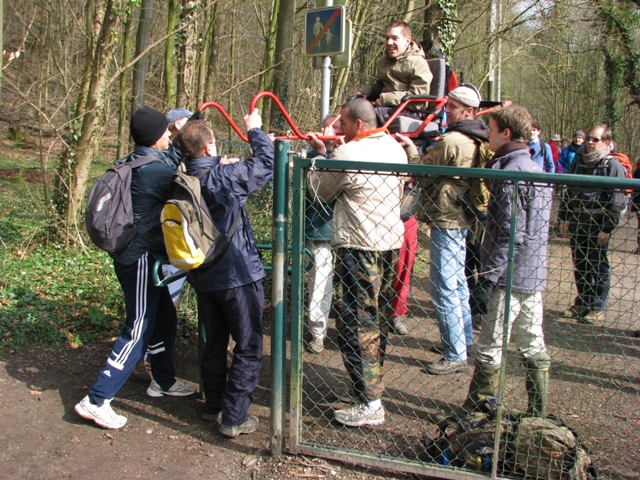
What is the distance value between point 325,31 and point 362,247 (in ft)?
11.0

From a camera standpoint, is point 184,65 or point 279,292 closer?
point 279,292

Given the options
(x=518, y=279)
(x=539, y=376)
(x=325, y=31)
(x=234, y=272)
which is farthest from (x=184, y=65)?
(x=539, y=376)

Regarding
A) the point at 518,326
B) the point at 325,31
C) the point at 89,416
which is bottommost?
the point at 89,416

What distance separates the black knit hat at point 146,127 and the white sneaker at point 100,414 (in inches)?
64.8

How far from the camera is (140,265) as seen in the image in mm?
3758

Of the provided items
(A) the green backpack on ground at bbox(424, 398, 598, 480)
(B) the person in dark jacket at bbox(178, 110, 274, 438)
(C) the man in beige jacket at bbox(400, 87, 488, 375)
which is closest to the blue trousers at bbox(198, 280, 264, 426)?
(B) the person in dark jacket at bbox(178, 110, 274, 438)

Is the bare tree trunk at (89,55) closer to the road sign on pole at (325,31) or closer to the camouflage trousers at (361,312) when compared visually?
the road sign on pole at (325,31)

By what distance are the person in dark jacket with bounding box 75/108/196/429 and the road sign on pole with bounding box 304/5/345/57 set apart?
263cm

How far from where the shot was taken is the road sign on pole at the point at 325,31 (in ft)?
19.3

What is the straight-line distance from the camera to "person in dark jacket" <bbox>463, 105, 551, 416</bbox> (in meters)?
3.18

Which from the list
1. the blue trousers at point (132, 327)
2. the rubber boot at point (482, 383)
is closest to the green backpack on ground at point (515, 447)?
the rubber boot at point (482, 383)

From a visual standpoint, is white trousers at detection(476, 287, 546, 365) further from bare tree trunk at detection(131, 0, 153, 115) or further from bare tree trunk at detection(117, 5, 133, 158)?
bare tree trunk at detection(131, 0, 153, 115)

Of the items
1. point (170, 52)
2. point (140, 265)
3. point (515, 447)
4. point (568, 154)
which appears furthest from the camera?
point (568, 154)

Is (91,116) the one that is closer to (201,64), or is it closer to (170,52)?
(170,52)
